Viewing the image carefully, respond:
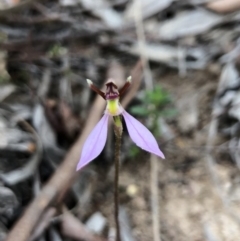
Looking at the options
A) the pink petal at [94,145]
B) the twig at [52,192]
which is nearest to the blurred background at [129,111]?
the twig at [52,192]

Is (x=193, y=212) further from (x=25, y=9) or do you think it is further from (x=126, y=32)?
(x=25, y=9)

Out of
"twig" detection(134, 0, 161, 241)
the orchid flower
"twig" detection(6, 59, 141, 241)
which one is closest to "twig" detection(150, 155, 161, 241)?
"twig" detection(134, 0, 161, 241)

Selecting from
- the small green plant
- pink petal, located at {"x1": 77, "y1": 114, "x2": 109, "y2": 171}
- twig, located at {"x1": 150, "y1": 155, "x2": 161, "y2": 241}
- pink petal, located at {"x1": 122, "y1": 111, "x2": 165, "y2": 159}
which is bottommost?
pink petal, located at {"x1": 77, "y1": 114, "x2": 109, "y2": 171}

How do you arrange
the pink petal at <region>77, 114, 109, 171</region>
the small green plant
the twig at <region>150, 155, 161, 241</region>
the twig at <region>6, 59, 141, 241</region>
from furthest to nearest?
the small green plant, the twig at <region>150, 155, 161, 241</region>, the twig at <region>6, 59, 141, 241</region>, the pink petal at <region>77, 114, 109, 171</region>

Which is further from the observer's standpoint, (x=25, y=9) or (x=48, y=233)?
(x=25, y=9)

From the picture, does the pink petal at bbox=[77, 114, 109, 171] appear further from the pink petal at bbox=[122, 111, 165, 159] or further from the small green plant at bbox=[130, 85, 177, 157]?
the small green plant at bbox=[130, 85, 177, 157]

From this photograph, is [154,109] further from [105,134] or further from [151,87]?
[105,134]

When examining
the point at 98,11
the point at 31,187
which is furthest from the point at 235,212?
the point at 98,11
